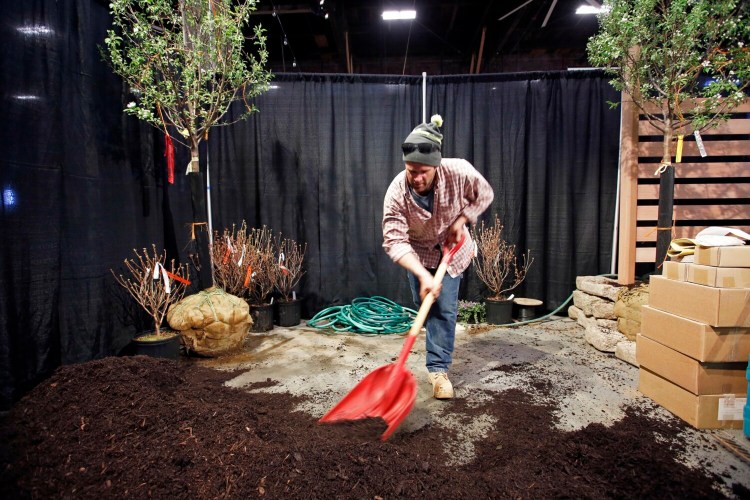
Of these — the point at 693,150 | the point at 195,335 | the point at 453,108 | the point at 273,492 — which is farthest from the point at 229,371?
the point at 693,150

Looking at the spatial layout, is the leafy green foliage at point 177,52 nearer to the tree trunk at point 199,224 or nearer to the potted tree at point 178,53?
the potted tree at point 178,53

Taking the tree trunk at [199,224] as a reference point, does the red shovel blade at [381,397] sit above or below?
below

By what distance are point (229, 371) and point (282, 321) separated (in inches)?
51.8

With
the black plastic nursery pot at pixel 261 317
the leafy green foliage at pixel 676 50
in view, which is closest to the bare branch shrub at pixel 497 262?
the leafy green foliage at pixel 676 50

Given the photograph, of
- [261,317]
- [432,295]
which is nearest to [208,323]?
[261,317]

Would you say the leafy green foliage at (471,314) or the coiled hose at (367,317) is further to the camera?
the leafy green foliage at (471,314)

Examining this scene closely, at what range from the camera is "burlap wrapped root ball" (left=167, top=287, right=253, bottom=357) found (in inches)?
125

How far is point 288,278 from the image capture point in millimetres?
4473

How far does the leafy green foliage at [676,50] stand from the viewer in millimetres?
2865

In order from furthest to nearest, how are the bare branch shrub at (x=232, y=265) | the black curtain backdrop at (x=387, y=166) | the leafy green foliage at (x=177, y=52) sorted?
the black curtain backdrop at (x=387, y=166) → the bare branch shrub at (x=232, y=265) → the leafy green foliage at (x=177, y=52)

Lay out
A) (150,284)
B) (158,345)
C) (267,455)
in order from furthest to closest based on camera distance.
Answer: (150,284) < (158,345) < (267,455)

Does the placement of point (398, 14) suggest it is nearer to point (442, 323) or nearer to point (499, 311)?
point (499, 311)

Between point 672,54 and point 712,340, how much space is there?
233 cm

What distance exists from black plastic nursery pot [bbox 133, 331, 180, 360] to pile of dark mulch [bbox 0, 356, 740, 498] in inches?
32.9
